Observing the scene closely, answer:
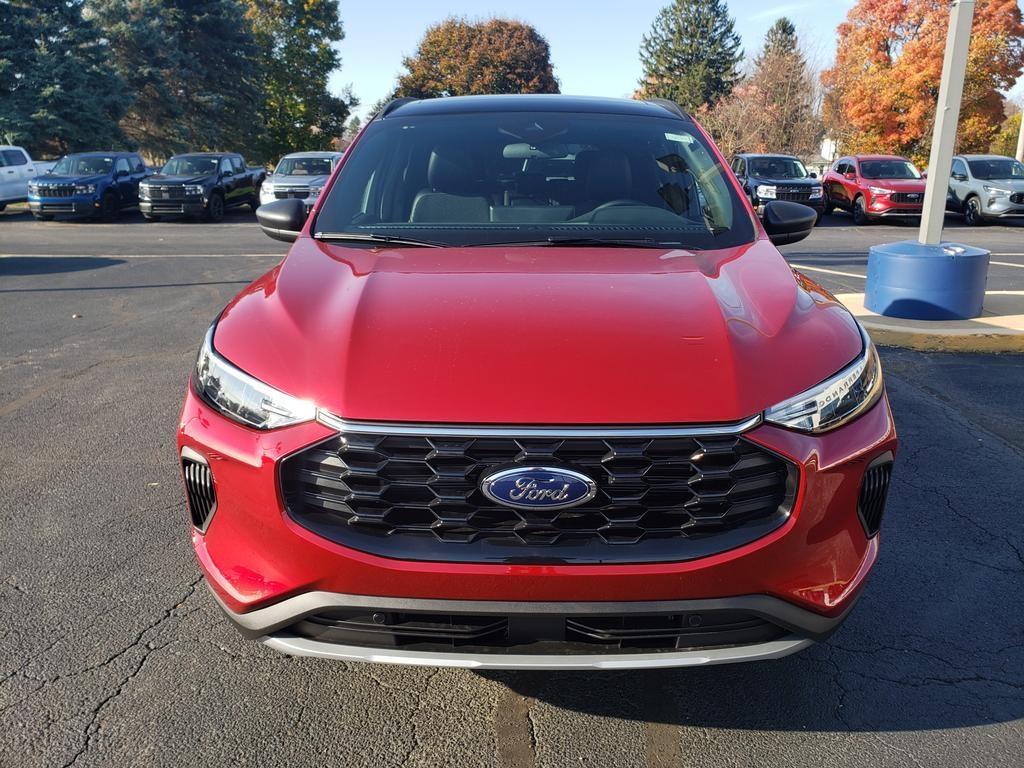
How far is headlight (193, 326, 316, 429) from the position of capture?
215 cm

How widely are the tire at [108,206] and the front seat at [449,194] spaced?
1986cm

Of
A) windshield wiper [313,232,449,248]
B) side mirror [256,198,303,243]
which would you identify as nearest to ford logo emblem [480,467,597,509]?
windshield wiper [313,232,449,248]

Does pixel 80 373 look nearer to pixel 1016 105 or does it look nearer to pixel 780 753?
pixel 780 753

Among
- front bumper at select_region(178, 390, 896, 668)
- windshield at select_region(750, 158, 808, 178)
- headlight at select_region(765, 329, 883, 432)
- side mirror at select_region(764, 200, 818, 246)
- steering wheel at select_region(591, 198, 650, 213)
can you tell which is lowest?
windshield at select_region(750, 158, 808, 178)

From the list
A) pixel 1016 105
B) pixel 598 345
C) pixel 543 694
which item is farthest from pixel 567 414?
pixel 1016 105

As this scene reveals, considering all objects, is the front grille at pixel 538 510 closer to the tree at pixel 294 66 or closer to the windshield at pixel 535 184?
the windshield at pixel 535 184

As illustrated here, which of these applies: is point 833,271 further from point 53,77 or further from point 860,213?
point 53,77

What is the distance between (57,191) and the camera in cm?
2039

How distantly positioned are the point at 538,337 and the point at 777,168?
2107cm

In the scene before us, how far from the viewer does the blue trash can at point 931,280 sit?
25.6 ft

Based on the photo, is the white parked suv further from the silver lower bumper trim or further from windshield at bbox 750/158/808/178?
the silver lower bumper trim

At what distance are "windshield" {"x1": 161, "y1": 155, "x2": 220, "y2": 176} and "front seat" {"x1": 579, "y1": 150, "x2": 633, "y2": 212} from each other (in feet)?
64.3

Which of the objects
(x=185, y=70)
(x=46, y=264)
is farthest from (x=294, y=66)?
(x=46, y=264)

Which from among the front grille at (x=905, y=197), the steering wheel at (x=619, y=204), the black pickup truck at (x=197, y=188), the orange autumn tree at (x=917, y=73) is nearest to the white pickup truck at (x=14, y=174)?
the black pickup truck at (x=197, y=188)
